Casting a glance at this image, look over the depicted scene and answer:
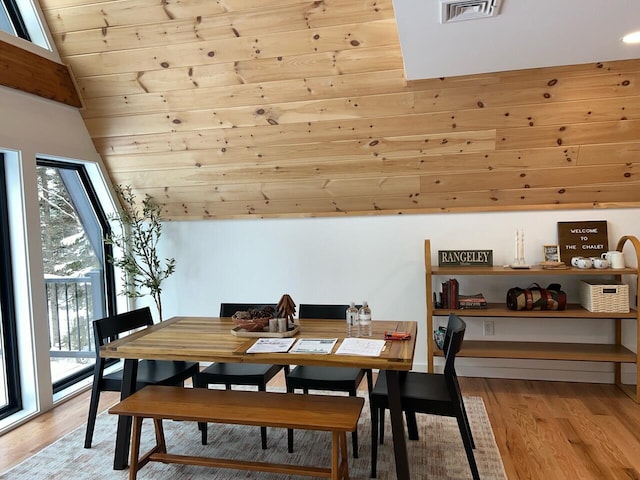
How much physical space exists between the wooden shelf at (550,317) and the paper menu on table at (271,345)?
1.52m

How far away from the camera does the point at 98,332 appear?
9.61 ft

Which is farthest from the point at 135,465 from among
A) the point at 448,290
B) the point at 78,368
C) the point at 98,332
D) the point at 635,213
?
the point at 635,213

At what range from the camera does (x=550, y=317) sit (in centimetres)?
379

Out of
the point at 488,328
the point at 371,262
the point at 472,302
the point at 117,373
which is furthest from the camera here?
the point at 371,262

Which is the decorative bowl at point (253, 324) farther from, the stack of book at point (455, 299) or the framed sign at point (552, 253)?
the framed sign at point (552, 253)

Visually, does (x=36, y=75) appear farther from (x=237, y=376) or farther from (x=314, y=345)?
(x=314, y=345)

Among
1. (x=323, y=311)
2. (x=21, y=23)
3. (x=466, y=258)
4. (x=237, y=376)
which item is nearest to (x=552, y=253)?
(x=466, y=258)

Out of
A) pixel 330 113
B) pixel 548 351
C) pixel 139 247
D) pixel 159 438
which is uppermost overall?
pixel 330 113

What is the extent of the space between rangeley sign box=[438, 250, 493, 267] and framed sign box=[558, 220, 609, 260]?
573 mm

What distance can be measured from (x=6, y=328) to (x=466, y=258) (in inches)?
135

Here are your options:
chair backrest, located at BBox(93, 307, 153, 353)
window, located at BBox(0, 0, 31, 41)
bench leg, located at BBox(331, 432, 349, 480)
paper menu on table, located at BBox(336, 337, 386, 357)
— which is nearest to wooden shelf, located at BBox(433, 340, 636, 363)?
paper menu on table, located at BBox(336, 337, 386, 357)

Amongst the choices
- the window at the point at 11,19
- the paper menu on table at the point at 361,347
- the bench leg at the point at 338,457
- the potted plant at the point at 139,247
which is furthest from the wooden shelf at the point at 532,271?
the window at the point at 11,19

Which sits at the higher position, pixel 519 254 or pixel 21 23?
pixel 21 23

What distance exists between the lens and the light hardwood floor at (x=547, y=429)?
2.67 meters
